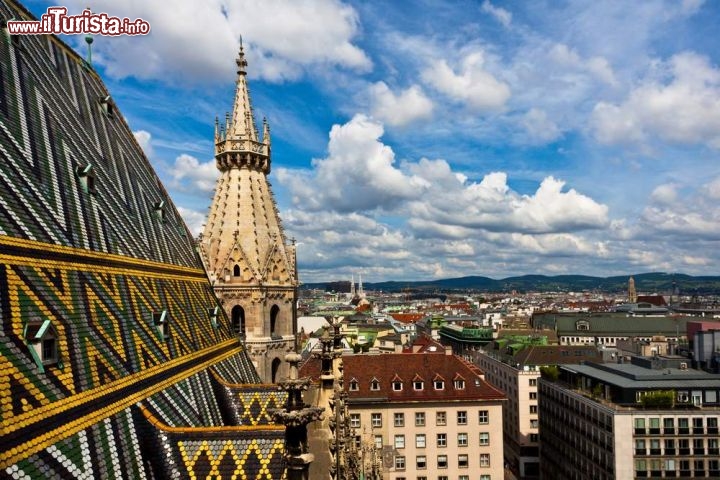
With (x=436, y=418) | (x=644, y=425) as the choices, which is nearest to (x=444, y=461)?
(x=436, y=418)

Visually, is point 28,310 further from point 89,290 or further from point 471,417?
point 471,417

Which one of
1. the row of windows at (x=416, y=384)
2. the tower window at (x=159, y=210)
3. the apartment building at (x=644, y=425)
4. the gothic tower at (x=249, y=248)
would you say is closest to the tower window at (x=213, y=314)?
the tower window at (x=159, y=210)

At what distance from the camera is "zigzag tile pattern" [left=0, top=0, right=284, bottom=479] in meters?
11.1

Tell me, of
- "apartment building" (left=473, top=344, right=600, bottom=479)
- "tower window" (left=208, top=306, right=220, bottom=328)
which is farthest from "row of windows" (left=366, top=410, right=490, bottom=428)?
"tower window" (left=208, top=306, right=220, bottom=328)

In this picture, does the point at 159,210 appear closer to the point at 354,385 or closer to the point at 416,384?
the point at 354,385

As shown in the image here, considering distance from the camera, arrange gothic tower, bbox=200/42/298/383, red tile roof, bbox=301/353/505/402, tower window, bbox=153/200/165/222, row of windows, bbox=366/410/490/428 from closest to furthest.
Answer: tower window, bbox=153/200/165/222
gothic tower, bbox=200/42/298/383
row of windows, bbox=366/410/490/428
red tile roof, bbox=301/353/505/402

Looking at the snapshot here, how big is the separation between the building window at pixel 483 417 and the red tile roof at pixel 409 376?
129 centimetres

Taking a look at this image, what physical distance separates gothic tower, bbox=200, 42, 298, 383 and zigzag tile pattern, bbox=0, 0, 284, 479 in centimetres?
822

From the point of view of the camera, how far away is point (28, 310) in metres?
11.6

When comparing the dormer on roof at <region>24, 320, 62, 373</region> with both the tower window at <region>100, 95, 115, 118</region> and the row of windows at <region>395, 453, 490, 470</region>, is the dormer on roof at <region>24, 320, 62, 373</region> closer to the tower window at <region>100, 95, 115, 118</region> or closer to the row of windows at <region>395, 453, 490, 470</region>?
the tower window at <region>100, 95, 115, 118</region>

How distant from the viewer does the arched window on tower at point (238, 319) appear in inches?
1234

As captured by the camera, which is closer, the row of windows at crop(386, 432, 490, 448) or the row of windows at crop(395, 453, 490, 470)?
the row of windows at crop(395, 453, 490, 470)

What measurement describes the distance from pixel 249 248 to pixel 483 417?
30.5m

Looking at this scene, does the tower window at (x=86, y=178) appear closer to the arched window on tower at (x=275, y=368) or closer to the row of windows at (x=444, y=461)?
the arched window on tower at (x=275, y=368)
